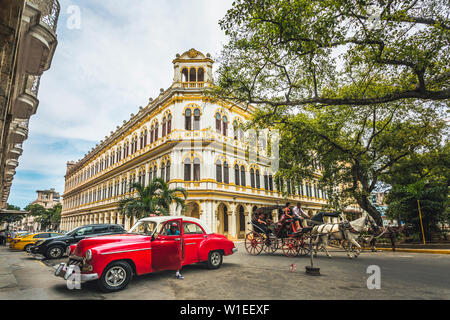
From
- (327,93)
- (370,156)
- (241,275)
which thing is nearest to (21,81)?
(241,275)

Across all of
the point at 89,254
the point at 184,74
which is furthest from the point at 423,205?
the point at 184,74

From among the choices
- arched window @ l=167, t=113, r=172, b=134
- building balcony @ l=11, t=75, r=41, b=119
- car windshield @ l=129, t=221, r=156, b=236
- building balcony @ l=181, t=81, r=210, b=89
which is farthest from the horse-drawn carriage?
building balcony @ l=181, t=81, r=210, b=89

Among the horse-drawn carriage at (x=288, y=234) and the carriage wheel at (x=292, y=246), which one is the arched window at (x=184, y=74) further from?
the carriage wheel at (x=292, y=246)

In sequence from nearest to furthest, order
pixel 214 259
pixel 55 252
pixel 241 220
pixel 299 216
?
pixel 214 259 → pixel 299 216 → pixel 55 252 → pixel 241 220

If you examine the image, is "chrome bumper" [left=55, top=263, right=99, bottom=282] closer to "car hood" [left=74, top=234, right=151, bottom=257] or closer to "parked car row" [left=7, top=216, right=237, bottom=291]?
"parked car row" [left=7, top=216, right=237, bottom=291]

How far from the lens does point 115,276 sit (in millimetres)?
5562

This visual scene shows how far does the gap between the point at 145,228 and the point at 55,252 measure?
792cm

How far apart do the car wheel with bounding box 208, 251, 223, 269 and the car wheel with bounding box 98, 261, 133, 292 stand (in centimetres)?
283

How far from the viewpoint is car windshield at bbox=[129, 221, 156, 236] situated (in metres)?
6.75

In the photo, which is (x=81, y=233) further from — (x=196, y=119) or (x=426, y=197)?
(x=426, y=197)

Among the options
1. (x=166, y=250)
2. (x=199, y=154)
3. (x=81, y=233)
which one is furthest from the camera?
(x=199, y=154)
